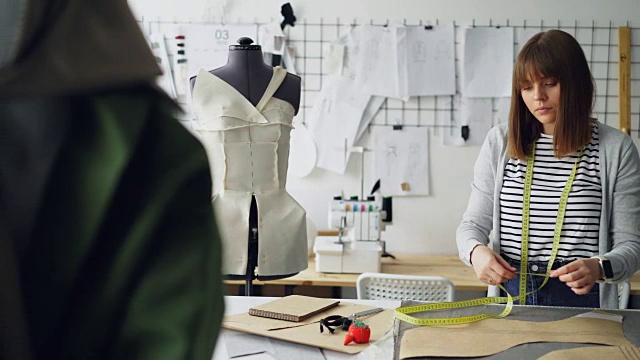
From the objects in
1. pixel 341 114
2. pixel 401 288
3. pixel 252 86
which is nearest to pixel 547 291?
pixel 401 288

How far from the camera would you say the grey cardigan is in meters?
2.17

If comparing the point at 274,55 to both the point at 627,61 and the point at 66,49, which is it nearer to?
the point at 627,61

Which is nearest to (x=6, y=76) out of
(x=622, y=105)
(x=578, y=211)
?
(x=578, y=211)

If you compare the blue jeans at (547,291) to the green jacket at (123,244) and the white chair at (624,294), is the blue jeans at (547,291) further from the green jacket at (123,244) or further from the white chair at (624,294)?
the green jacket at (123,244)

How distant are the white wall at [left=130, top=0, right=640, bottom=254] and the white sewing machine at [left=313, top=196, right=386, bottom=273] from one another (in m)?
Answer: 0.58

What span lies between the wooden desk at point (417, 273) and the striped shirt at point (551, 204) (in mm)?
1158

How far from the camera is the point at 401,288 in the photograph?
115 inches

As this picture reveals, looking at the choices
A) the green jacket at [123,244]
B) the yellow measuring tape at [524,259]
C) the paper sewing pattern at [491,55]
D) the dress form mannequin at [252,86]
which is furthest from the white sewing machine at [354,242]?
the green jacket at [123,244]

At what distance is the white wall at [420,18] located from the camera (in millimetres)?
4070

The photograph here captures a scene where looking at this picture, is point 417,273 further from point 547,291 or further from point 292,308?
point 292,308

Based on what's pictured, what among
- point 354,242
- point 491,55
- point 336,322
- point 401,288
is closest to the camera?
point 336,322

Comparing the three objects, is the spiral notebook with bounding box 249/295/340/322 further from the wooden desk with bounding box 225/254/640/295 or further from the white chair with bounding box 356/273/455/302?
the wooden desk with bounding box 225/254/640/295

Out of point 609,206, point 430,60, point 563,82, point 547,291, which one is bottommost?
point 547,291

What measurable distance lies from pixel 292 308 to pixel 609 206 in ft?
3.25
